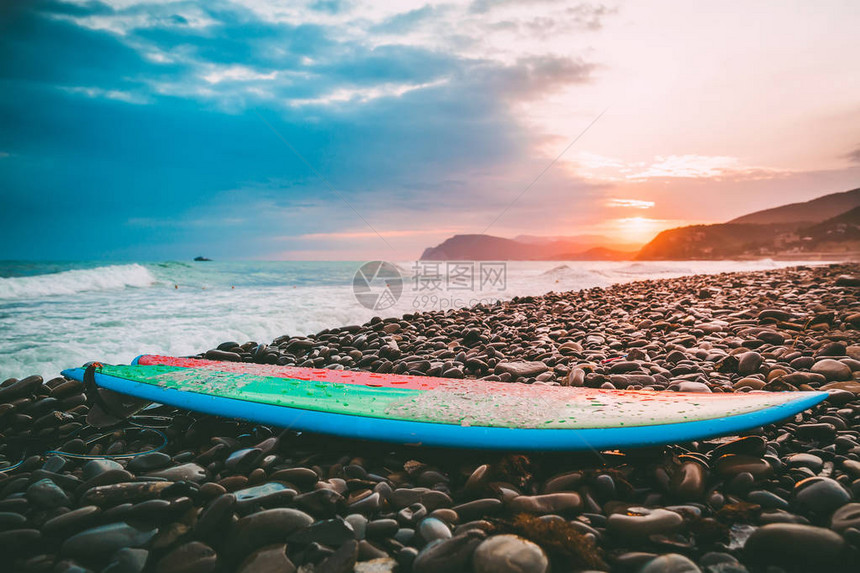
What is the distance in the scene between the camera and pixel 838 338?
4066 mm

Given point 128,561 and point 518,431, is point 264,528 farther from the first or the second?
point 518,431

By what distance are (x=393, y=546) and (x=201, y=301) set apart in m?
11.4

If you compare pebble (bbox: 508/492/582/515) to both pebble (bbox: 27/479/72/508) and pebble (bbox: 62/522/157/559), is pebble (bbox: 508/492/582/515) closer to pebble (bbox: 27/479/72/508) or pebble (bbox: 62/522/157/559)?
pebble (bbox: 62/522/157/559)

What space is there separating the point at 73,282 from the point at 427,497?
59.2ft

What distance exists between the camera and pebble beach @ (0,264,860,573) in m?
1.51

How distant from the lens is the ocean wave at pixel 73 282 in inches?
505

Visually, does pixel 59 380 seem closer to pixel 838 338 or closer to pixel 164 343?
pixel 164 343

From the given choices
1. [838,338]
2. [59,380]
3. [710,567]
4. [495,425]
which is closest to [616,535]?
[710,567]

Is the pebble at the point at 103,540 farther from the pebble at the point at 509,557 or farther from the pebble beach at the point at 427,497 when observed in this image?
the pebble at the point at 509,557

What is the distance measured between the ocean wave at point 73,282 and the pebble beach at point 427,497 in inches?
519

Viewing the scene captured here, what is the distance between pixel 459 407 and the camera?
253 centimetres

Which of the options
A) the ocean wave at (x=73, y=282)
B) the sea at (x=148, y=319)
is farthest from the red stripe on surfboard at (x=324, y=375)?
the ocean wave at (x=73, y=282)

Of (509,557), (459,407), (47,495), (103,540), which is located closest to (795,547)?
(509,557)

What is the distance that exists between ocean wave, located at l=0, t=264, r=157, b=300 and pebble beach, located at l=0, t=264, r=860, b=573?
1317 centimetres
